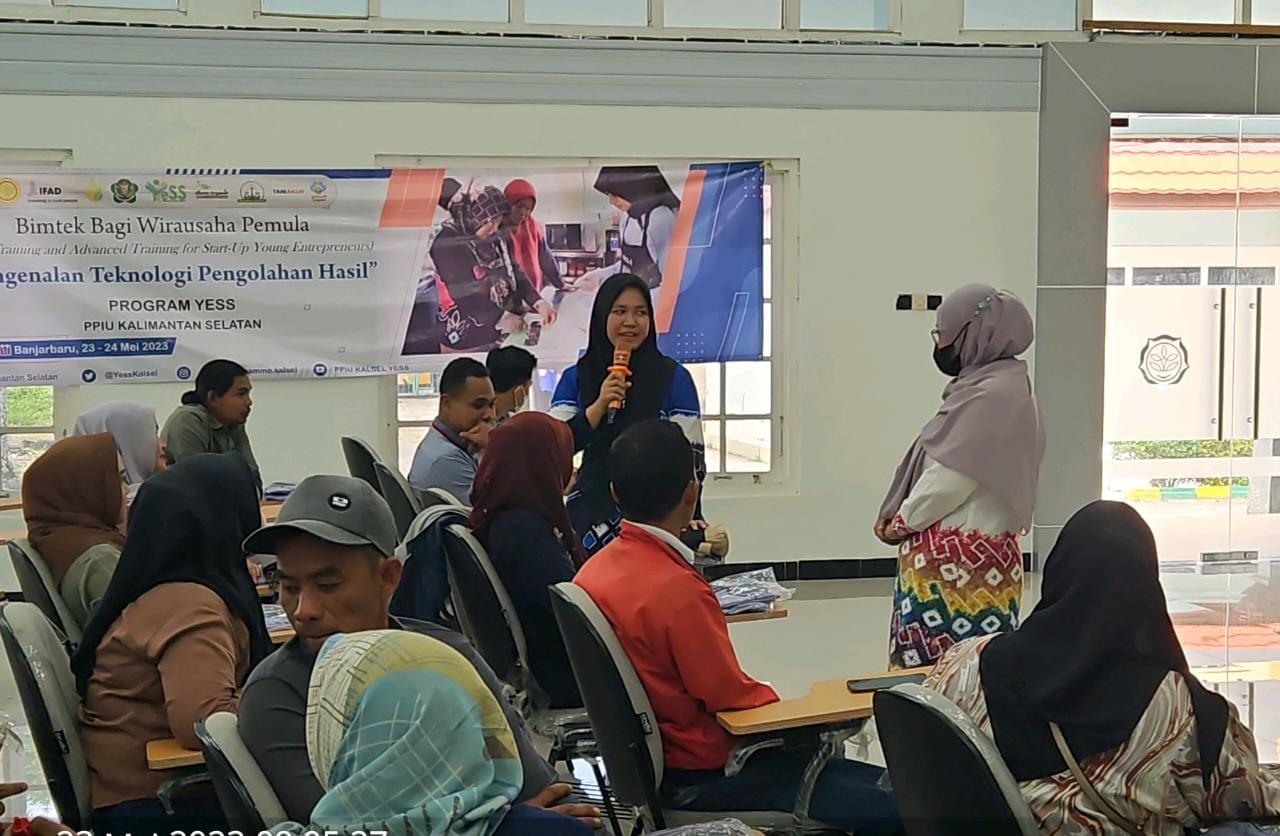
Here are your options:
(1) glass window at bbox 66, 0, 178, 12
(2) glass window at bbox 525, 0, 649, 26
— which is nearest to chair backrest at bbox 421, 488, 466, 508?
(2) glass window at bbox 525, 0, 649, 26

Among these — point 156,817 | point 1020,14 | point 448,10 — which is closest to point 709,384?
point 448,10

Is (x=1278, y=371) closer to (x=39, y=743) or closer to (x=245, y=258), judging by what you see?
(x=245, y=258)

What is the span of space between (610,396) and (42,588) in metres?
1.76

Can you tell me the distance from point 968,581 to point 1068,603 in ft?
4.87

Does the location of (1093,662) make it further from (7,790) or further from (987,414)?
(7,790)

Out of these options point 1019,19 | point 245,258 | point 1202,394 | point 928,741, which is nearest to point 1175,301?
point 1202,394

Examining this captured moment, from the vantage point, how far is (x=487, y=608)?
3.07m

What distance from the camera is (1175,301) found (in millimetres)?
7121

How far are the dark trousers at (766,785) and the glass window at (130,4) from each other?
4.90 metres

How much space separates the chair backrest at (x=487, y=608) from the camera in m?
3.01

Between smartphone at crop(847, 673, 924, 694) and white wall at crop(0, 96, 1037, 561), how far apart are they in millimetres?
3990

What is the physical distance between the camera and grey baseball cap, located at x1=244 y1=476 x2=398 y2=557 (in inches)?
71.7

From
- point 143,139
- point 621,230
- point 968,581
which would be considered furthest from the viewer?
point 621,230

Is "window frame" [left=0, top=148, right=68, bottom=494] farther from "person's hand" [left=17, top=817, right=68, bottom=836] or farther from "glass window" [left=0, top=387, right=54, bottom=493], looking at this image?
"person's hand" [left=17, top=817, right=68, bottom=836]
